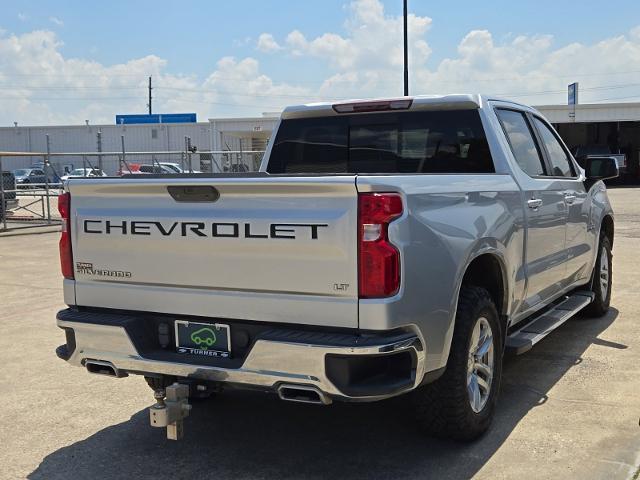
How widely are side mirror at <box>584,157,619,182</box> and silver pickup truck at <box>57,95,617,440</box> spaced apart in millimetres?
1760

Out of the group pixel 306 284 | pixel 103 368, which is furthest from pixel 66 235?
pixel 306 284

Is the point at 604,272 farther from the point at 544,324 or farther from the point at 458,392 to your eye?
the point at 458,392

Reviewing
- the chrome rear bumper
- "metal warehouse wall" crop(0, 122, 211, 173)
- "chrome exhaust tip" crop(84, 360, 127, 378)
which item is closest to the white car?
the chrome rear bumper

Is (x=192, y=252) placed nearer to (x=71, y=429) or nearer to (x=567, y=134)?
(x=71, y=429)

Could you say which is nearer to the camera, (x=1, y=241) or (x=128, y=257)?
(x=128, y=257)

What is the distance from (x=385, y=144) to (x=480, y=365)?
1.94m

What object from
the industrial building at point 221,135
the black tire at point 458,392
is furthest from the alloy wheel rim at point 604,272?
the industrial building at point 221,135

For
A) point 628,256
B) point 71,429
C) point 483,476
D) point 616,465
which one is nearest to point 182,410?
point 71,429

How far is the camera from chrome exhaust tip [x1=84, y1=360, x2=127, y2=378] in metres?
3.78

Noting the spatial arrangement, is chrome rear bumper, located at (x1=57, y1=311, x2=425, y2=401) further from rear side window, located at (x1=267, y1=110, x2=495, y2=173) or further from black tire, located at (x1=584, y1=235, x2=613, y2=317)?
black tire, located at (x1=584, y1=235, x2=613, y2=317)

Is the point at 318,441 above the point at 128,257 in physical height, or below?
below

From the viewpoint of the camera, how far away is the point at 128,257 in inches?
148

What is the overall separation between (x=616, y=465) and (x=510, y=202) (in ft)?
5.35

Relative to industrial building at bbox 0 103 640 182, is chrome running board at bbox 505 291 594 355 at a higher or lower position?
lower
